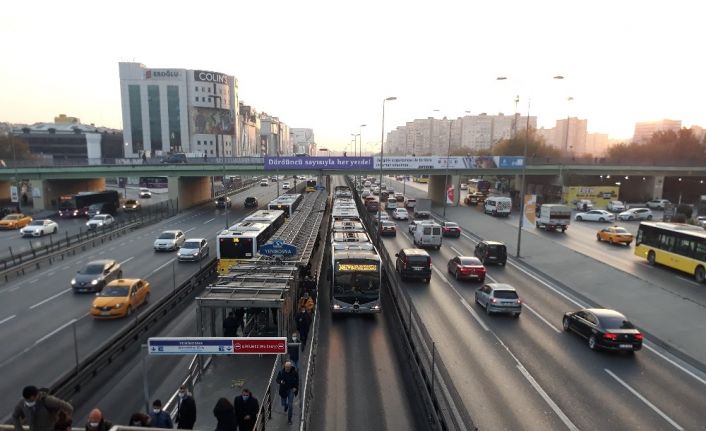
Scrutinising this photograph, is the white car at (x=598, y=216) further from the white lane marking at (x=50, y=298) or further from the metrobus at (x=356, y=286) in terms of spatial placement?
the white lane marking at (x=50, y=298)

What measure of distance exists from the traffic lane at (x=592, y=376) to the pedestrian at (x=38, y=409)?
11537 millimetres

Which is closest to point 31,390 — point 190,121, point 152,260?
point 152,260

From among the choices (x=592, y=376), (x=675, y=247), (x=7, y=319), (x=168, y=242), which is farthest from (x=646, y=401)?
(x=168, y=242)

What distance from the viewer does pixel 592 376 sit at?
44.9 feet

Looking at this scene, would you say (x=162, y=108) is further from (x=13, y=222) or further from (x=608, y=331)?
(x=608, y=331)

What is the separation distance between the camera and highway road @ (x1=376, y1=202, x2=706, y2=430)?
11.3 metres

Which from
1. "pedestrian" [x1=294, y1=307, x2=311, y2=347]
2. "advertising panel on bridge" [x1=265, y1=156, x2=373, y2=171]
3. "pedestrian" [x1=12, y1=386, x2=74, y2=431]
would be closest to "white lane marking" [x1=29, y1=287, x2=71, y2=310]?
"pedestrian" [x1=294, y1=307, x2=311, y2=347]

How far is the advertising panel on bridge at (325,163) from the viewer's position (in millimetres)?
55938

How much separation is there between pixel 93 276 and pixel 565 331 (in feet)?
75.5

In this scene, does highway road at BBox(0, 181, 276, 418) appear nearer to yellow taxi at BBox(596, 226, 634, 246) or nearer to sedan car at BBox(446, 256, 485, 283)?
sedan car at BBox(446, 256, 485, 283)

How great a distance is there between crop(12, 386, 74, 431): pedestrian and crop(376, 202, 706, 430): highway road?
7848 millimetres

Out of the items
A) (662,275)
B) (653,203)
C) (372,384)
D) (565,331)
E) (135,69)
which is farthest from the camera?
(135,69)

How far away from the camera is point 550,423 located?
10992mm

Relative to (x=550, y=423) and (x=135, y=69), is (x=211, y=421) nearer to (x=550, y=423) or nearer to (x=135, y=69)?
(x=550, y=423)
